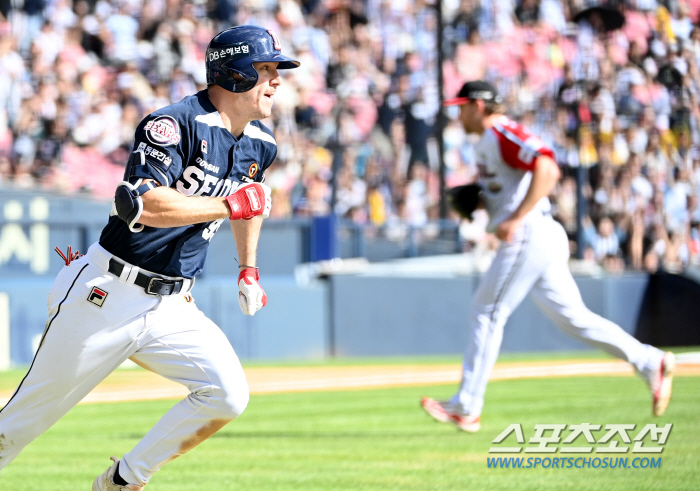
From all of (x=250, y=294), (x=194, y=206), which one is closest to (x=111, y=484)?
(x=250, y=294)

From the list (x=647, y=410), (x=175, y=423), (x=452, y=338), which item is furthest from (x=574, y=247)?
(x=175, y=423)

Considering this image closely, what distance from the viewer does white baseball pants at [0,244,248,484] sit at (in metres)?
4.11

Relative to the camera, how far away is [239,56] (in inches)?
170

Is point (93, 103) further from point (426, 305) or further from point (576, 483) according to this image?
point (576, 483)

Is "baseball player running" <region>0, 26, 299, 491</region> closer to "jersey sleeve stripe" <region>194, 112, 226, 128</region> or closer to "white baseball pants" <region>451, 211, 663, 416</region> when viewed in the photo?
"jersey sleeve stripe" <region>194, 112, 226, 128</region>

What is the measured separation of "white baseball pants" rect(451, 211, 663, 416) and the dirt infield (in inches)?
157

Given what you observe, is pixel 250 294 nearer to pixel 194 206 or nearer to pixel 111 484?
pixel 194 206

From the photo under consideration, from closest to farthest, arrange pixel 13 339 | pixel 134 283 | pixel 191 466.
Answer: pixel 134 283, pixel 191 466, pixel 13 339

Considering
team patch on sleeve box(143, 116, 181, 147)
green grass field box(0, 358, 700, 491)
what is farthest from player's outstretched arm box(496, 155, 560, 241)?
team patch on sleeve box(143, 116, 181, 147)

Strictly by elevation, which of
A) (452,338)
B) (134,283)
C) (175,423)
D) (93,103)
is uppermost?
(93,103)

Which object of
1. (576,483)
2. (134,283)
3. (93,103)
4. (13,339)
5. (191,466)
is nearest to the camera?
(134,283)

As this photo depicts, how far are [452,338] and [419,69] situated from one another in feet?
16.0

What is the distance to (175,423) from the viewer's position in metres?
4.36

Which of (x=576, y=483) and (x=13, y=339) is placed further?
(x=13, y=339)
